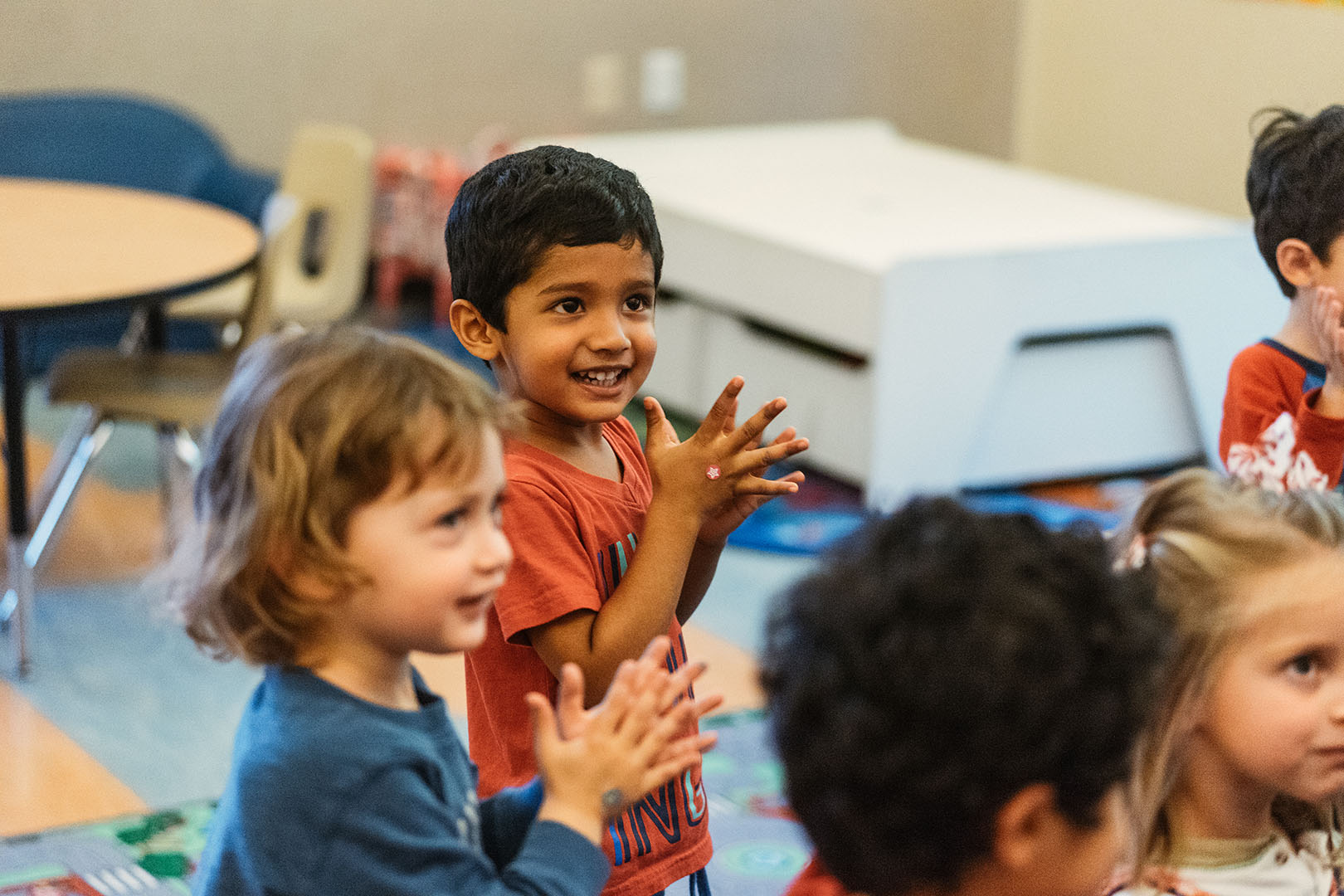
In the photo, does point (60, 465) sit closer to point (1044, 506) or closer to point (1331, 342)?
point (1044, 506)

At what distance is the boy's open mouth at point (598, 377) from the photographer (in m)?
1.26

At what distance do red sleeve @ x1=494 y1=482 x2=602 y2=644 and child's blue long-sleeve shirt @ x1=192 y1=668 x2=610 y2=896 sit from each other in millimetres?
202

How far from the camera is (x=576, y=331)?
126 cm

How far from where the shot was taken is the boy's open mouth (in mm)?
1265

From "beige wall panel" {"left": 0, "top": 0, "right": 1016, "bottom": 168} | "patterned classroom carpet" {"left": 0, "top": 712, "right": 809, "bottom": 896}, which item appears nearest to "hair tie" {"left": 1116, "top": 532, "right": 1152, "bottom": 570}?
"patterned classroom carpet" {"left": 0, "top": 712, "right": 809, "bottom": 896}

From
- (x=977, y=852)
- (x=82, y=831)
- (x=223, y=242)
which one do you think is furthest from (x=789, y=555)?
(x=977, y=852)

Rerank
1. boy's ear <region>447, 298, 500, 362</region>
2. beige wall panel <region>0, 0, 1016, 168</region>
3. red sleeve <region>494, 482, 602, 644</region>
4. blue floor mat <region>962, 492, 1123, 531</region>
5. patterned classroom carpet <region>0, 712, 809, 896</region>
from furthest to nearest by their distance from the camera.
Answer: beige wall panel <region>0, 0, 1016, 168</region> → blue floor mat <region>962, 492, 1123, 531</region> → patterned classroom carpet <region>0, 712, 809, 896</region> → boy's ear <region>447, 298, 500, 362</region> → red sleeve <region>494, 482, 602, 644</region>

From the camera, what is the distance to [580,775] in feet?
3.13

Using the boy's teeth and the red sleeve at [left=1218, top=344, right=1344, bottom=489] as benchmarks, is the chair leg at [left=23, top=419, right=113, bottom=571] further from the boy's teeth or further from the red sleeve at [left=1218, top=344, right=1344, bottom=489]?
the red sleeve at [left=1218, top=344, right=1344, bottom=489]

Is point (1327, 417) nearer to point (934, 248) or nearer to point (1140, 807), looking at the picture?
point (1140, 807)

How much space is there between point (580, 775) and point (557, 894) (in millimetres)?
67

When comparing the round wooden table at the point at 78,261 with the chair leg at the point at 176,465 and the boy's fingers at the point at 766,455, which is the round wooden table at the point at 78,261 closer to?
the chair leg at the point at 176,465

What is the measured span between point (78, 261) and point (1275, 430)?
2162mm

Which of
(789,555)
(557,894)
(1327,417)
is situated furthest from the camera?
(789,555)
